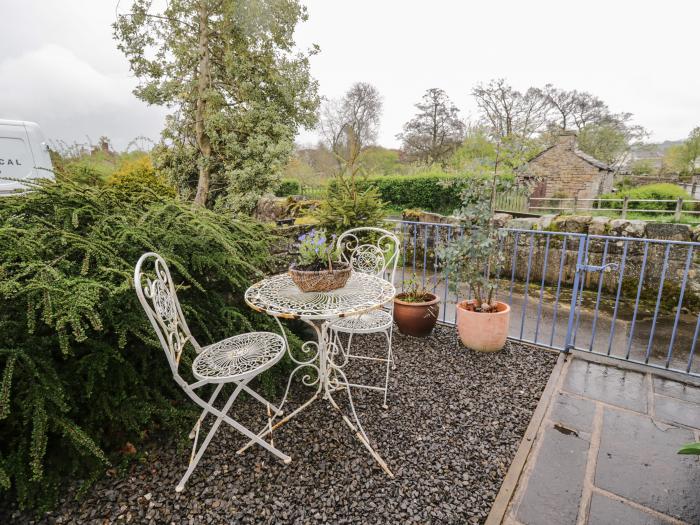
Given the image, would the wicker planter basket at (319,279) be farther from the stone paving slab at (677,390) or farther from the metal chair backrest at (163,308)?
the stone paving slab at (677,390)

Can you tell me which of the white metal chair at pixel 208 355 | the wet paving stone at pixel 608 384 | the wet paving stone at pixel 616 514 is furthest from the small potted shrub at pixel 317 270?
the wet paving stone at pixel 608 384

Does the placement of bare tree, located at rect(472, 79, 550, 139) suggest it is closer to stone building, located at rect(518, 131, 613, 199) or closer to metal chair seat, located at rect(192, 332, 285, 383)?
stone building, located at rect(518, 131, 613, 199)

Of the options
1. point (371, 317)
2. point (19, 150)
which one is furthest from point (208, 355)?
point (19, 150)

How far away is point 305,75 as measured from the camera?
8.96 m

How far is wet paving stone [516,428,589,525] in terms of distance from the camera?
152 centimetres

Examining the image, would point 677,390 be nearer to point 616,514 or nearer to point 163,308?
point 616,514

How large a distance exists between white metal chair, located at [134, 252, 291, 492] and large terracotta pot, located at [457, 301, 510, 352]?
180 cm

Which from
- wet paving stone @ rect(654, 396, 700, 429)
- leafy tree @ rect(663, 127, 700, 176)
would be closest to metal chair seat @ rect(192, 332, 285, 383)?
wet paving stone @ rect(654, 396, 700, 429)

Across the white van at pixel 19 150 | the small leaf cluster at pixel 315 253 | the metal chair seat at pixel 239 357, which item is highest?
the white van at pixel 19 150

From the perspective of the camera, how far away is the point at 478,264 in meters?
3.05

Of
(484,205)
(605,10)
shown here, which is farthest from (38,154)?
(605,10)

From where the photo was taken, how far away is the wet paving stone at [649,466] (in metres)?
1.57

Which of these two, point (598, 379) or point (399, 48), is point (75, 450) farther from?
point (399, 48)

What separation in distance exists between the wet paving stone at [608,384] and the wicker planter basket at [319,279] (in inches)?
76.8
